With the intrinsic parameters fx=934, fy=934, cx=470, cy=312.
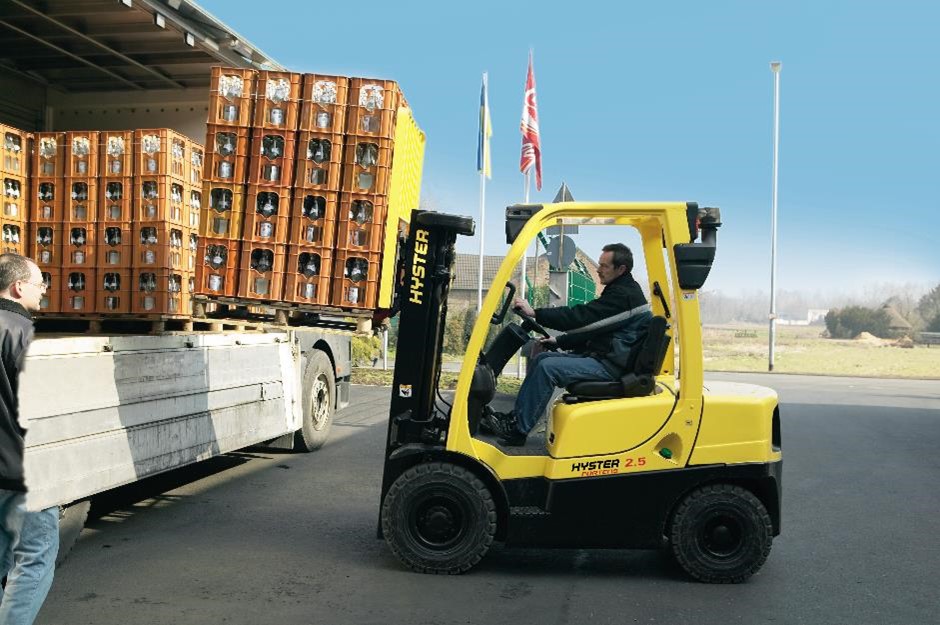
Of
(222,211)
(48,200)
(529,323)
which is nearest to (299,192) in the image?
(222,211)

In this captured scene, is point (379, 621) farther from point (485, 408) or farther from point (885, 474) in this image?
point (885, 474)

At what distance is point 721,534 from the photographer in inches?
223

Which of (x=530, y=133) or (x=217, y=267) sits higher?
(x=530, y=133)

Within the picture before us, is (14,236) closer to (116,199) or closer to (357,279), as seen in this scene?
(116,199)

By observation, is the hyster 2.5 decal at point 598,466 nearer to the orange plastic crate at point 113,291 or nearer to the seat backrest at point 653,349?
the seat backrest at point 653,349

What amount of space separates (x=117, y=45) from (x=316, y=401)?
183 inches

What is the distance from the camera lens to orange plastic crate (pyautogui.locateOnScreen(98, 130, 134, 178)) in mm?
8961

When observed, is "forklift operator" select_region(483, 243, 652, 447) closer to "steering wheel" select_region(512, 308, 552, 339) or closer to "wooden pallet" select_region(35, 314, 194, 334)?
"steering wheel" select_region(512, 308, 552, 339)

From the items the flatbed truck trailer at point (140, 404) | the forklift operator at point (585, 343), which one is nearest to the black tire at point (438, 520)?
the forklift operator at point (585, 343)

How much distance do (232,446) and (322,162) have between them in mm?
2527

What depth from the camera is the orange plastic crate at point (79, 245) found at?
900cm

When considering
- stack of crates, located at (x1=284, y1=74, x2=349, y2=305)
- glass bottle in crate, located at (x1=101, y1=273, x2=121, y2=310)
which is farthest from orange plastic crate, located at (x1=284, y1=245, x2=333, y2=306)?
glass bottle in crate, located at (x1=101, y1=273, x2=121, y2=310)

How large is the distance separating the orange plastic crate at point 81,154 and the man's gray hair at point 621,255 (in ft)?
18.0

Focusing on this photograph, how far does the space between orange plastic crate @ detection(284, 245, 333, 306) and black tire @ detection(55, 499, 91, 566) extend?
2360 mm
